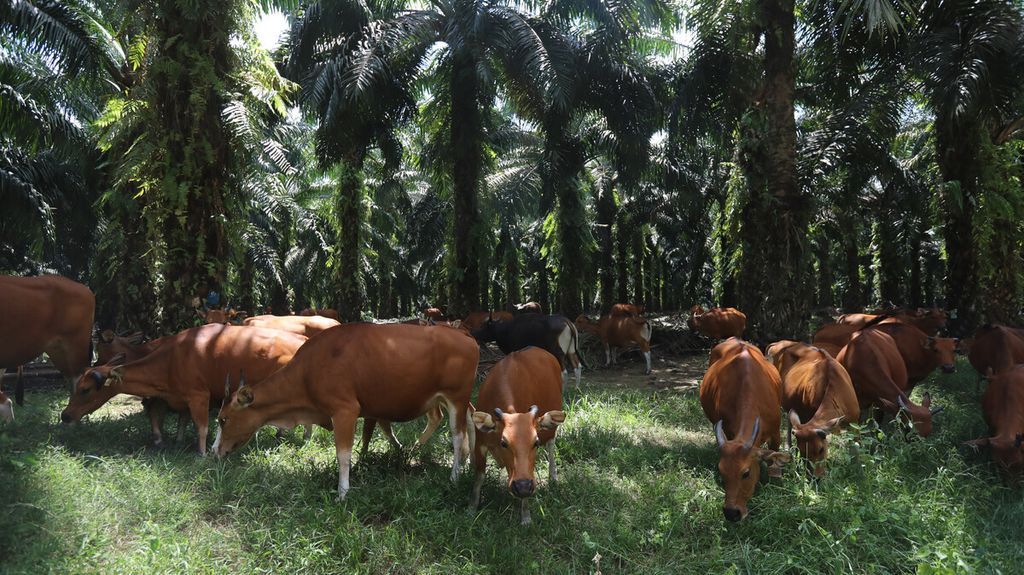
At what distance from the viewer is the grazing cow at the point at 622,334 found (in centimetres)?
1534

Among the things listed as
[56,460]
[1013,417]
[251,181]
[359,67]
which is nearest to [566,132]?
[359,67]

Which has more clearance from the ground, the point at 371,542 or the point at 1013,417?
the point at 1013,417

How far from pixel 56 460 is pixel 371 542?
341cm

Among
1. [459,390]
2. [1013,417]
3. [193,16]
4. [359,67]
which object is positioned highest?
[359,67]

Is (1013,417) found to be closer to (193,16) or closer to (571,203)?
(193,16)

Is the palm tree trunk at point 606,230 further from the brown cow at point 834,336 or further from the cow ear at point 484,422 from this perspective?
the cow ear at point 484,422

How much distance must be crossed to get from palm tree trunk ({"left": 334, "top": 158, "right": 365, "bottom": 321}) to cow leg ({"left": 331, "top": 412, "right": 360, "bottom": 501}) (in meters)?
10.7

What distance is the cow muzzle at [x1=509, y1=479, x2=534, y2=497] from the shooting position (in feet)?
15.8

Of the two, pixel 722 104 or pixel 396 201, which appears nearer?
pixel 722 104

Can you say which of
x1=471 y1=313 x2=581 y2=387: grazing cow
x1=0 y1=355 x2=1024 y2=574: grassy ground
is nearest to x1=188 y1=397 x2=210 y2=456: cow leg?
x1=0 y1=355 x2=1024 y2=574: grassy ground

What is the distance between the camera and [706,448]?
743 cm

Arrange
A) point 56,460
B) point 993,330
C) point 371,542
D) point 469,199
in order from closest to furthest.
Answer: point 371,542 < point 56,460 < point 993,330 < point 469,199

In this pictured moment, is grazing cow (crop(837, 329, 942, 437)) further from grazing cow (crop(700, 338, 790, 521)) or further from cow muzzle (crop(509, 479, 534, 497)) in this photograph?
cow muzzle (crop(509, 479, 534, 497))

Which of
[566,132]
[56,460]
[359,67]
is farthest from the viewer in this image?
[566,132]
